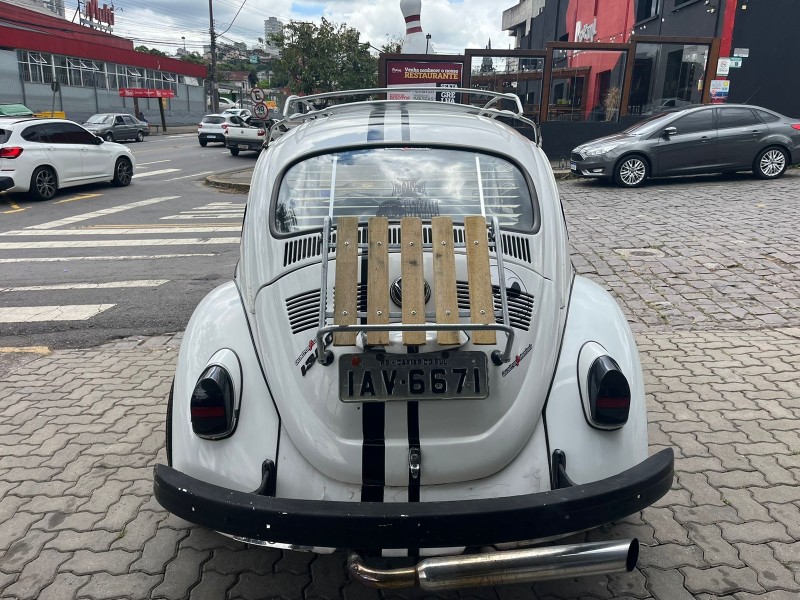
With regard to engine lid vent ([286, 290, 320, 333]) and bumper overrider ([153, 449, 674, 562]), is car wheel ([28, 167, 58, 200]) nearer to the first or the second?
engine lid vent ([286, 290, 320, 333])

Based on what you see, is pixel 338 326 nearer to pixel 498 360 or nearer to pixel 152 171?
pixel 498 360

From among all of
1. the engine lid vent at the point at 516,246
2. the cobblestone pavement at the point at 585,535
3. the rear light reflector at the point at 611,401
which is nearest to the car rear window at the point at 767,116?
the cobblestone pavement at the point at 585,535

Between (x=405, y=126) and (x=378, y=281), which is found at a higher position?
(x=405, y=126)

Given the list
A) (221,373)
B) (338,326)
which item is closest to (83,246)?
(221,373)

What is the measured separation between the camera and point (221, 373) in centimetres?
265

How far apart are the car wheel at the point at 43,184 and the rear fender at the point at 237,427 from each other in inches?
499

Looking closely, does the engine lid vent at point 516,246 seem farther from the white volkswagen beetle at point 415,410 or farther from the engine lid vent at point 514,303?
the engine lid vent at point 514,303

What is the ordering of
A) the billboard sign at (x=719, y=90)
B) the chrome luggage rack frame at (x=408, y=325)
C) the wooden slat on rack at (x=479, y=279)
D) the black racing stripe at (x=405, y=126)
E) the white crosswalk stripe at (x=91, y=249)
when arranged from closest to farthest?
the chrome luggage rack frame at (x=408, y=325)
the wooden slat on rack at (x=479, y=279)
the black racing stripe at (x=405, y=126)
the white crosswalk stripe at (x=91, y=249)
the billboard sign at (x=719, y=90)

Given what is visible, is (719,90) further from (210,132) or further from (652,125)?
(210,132)

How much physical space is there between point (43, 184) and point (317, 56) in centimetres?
1394

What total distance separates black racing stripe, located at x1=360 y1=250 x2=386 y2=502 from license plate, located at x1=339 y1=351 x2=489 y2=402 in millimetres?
59

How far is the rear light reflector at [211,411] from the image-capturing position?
101 inches

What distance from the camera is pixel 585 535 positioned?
2.99 m

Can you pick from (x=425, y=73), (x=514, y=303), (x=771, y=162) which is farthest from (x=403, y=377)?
(x=425, y=73)
